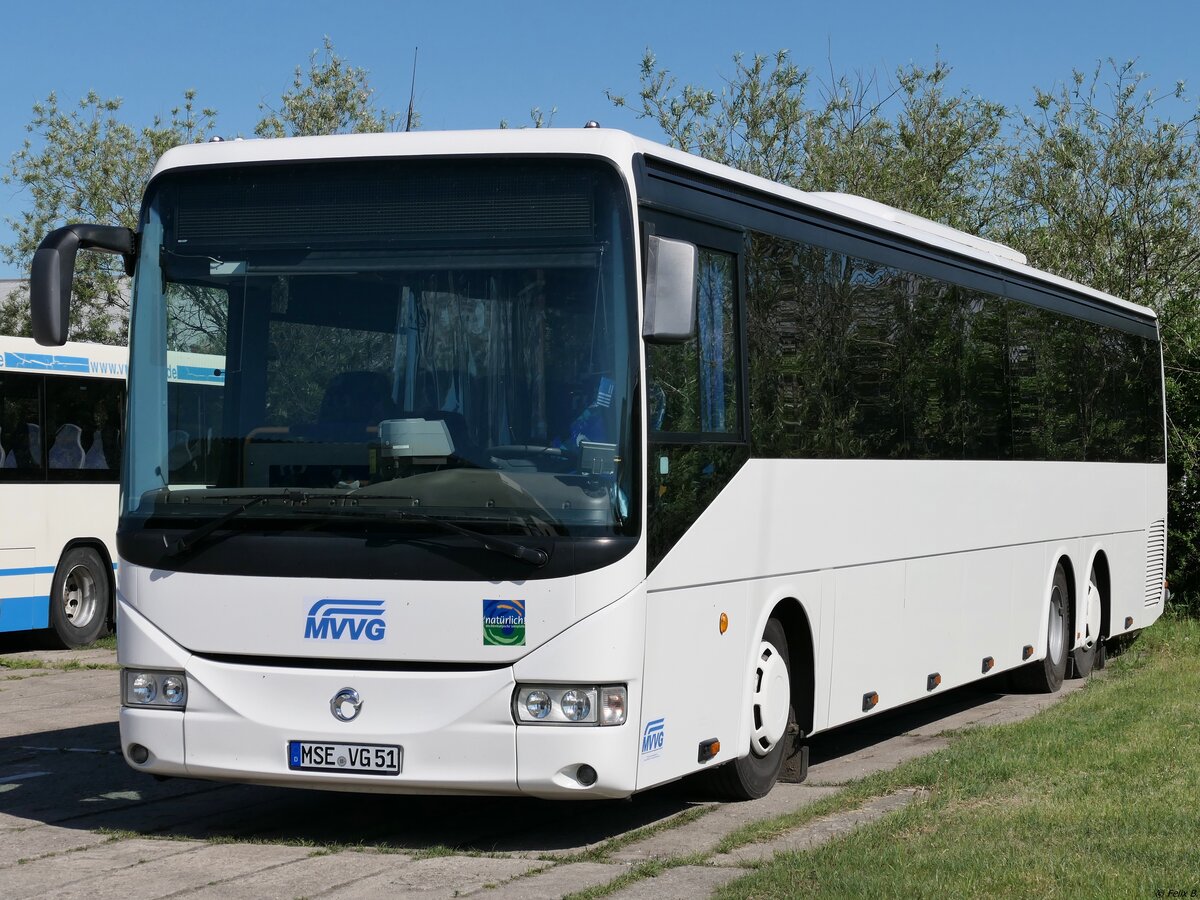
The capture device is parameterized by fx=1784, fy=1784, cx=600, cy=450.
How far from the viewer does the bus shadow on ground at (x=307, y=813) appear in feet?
29.0

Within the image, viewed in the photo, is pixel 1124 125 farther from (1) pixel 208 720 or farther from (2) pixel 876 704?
(1) pixel 208 720

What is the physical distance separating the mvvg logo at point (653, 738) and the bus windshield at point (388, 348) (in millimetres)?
970

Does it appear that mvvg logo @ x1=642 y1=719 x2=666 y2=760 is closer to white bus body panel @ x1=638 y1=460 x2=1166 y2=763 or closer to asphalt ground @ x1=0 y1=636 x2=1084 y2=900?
white bus body panel @ x1=638 y1=460 x2=1166 y2=763

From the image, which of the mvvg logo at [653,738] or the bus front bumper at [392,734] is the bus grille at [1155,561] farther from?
the bus front bumper at [392,734]

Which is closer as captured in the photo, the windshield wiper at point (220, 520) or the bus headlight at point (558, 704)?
the bus headlight at point (558, 704)

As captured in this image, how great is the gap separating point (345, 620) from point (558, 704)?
107 cm

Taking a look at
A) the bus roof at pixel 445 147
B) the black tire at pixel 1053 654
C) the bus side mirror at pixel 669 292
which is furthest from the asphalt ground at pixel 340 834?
the black tire at pixel 1053 654

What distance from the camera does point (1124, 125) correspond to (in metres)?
26.4

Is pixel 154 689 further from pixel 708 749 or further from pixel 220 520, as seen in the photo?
pixel 708 749

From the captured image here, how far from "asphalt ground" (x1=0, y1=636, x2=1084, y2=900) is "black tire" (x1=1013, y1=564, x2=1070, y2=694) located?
3664 mm

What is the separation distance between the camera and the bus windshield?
26.7 feet

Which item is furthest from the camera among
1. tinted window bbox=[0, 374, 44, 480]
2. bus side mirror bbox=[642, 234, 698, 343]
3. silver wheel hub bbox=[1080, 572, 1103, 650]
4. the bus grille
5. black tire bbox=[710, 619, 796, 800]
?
the bus grille

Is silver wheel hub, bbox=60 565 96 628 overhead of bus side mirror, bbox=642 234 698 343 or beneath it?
beneath

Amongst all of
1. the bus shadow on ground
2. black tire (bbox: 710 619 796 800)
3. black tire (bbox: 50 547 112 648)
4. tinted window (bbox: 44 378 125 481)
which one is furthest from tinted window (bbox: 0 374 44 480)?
black tire (bbox: 710 619 796 800)
